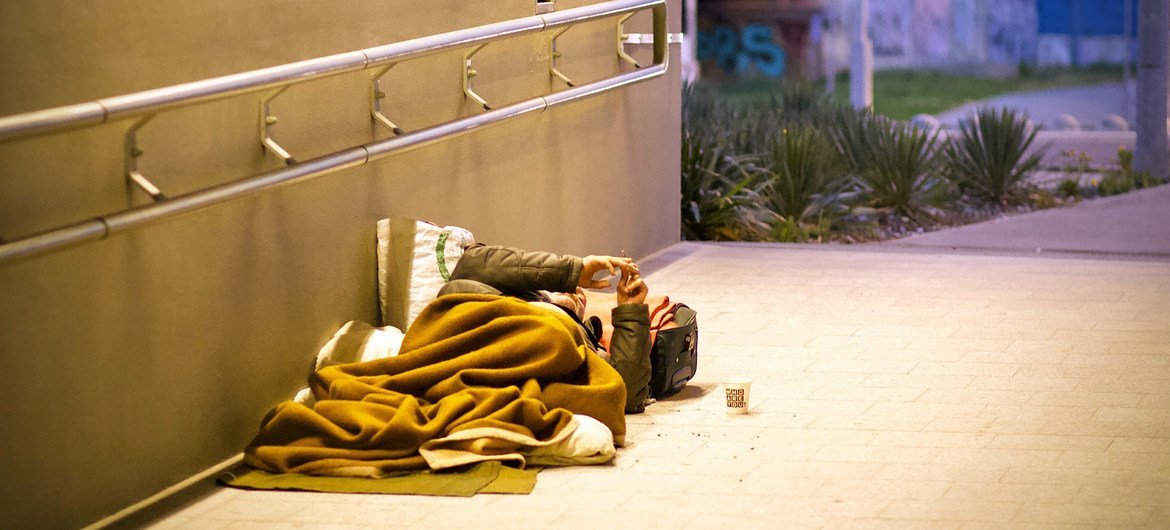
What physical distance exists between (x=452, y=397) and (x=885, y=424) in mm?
1411

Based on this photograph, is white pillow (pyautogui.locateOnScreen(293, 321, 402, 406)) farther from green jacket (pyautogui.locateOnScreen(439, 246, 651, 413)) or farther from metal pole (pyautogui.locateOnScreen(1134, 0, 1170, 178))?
metal pole (pyautogui.locateOnScreen(1134, 0, 1170, 178))

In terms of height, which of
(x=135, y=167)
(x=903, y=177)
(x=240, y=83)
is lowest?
(x=903, y=177)

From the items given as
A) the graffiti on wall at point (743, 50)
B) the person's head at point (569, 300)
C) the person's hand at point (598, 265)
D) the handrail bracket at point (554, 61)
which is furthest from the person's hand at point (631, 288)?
the graffiti on wall at point (743, 50)

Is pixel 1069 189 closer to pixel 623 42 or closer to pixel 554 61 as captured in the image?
pixel 623 42

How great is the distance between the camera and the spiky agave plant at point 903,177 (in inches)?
398

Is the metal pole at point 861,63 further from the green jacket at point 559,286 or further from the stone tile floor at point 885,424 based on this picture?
the green jacket at point 559,286

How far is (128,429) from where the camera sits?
12.7 ft

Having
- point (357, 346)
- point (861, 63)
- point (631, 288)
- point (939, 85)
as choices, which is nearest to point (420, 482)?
point (357, 346)

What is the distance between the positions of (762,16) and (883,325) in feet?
56.8

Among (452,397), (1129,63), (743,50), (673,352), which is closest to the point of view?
(452,397)

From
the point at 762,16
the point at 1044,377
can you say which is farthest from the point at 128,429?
the point at 762,16

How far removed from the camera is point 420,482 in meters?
4.05

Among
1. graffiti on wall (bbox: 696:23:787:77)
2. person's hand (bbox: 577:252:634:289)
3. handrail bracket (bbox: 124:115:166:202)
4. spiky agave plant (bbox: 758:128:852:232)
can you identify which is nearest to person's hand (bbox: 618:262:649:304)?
person's hand (bbox: 577:252:634:289)

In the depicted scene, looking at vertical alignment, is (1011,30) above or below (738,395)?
above
